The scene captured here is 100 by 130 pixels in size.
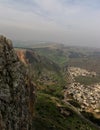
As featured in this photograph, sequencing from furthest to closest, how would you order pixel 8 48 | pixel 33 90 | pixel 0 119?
pixel 33 90 < pixel 8 48 < pixel 0 119

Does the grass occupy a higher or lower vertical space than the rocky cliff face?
lower

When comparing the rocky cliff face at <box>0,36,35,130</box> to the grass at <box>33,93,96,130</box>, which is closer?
the rocky cliff face at <box>0,36,35,130</box>

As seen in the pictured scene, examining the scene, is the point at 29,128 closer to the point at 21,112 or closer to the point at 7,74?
the point at 21,112

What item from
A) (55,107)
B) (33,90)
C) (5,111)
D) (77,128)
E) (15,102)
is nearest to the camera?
(5,111)

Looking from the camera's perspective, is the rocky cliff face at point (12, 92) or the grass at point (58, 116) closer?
the rocky cliff face at point (12, 92)

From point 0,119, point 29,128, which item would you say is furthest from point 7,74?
point 29,128

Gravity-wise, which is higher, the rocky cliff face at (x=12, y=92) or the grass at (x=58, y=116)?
the rocky cliff face at (x=12, y=92)

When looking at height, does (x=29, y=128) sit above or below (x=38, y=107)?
above

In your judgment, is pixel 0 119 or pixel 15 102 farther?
pixel 15 102
